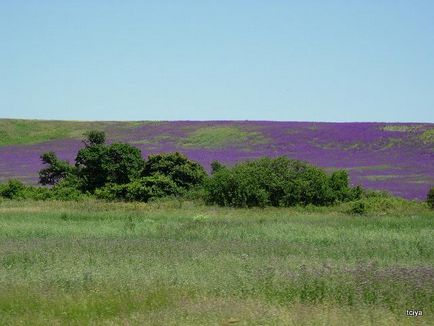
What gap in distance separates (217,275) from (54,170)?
27.7 metres

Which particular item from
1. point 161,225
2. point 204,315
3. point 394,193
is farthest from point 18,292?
point 394,193

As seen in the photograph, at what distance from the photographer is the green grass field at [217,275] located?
8242mm

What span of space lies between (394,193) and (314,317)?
26.1 meters

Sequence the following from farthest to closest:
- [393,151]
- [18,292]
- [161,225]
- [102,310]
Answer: [393,151], [161,225], [18,292], [102,310]

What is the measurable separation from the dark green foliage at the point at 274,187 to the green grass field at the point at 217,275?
28.9 feet

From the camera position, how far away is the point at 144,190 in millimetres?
31375

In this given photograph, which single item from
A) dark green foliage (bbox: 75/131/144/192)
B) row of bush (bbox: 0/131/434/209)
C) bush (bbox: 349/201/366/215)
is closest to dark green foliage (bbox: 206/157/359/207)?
row of bush (bbox: 0/131/434/209)

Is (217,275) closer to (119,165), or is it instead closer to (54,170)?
(119,165)

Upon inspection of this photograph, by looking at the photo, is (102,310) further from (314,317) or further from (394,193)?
(394,193)

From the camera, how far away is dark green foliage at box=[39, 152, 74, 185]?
35.9 metres

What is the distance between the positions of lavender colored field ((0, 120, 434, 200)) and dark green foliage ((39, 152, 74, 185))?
5353mm

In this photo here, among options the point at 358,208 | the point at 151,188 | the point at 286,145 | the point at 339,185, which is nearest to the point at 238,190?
the point at 339,185

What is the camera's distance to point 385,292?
900 cm

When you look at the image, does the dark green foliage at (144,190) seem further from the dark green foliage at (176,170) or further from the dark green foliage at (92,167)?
the dark green foliage at (92,167)
